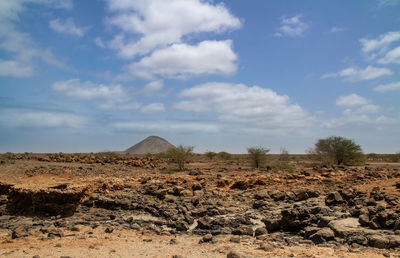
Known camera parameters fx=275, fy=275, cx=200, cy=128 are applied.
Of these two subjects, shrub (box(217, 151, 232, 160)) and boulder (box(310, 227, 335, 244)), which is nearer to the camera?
boulder (box(310, 227, 335, 244))

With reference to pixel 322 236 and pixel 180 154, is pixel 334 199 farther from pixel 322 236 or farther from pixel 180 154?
pixel 180 154

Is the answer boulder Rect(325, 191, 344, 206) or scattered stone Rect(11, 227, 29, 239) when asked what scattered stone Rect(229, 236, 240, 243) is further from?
scattered stone Rect(11, 227, 29, 239)

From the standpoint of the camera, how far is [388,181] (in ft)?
47.5

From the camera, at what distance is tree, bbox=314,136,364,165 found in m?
30.2

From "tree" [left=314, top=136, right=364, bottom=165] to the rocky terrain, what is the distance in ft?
55.8

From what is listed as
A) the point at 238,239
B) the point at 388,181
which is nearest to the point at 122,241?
the point at 238,239

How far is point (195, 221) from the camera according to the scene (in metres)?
9.95

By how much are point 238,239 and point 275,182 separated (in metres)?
8.56

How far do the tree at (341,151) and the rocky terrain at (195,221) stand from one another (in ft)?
55.8

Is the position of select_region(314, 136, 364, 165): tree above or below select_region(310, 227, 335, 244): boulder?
above

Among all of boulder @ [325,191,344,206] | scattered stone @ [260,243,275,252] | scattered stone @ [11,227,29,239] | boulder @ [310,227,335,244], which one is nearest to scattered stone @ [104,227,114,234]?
scattered stone @ [11,227,29,239]

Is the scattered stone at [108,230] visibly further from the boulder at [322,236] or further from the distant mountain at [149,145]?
the distant mountain at [149,145]

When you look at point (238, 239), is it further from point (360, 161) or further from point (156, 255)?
point (360, 161)

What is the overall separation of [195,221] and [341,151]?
25.9 metres
